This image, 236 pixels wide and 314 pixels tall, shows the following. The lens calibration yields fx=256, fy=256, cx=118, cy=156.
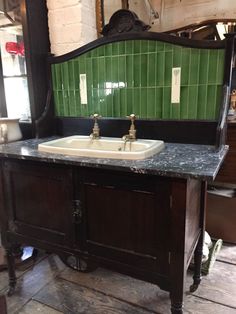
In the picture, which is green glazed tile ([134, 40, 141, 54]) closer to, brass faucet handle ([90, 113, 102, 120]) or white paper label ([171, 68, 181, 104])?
white paper label ([171, 68, 181, 104])

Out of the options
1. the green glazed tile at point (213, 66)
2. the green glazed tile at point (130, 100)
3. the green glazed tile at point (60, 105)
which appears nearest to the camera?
the green glazed tile at point (213, 66)

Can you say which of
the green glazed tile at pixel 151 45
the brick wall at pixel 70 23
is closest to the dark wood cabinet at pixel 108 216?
the green glazed tile at pixel 151 45

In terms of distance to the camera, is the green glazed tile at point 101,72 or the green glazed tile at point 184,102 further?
the green glazed tile at point 101,72

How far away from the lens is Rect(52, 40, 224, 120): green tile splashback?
131 centimetres

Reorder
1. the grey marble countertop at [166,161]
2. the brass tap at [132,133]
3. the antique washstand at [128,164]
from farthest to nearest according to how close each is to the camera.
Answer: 1. the brass tap at [132,133]
2. the antique washstand at [128,164]
3. the grey marble countertop at [166,161]

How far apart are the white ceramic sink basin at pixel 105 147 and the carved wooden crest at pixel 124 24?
60cm

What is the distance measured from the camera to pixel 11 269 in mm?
1470

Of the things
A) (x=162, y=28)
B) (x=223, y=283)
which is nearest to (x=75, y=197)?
(x=223, y=283)

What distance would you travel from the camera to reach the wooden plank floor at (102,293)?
→ 4.51ft

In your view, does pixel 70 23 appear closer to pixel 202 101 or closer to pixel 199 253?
pixel 202 101

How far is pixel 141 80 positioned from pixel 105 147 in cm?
43

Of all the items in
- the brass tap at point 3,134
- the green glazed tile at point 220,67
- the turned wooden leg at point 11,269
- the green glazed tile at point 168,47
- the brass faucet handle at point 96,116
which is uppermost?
the green glazed tile at point 168,47

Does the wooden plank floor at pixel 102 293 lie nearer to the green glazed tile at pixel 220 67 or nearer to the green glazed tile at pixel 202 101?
the green glazed tile at pixel 202 101

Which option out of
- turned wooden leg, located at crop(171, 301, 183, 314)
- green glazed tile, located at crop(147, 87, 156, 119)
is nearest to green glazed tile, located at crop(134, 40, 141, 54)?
green glazed tile, located at crop(147, 87, 156, 119)
